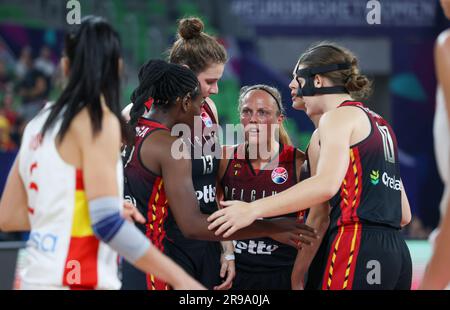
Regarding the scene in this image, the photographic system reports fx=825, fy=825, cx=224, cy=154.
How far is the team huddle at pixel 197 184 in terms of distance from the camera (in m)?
3.03

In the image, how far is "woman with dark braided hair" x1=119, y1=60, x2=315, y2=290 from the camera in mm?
4098

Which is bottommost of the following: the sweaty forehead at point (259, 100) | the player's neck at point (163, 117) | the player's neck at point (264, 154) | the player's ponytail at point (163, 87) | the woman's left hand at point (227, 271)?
the woman's left hand at point (227, 271)

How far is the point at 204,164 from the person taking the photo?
4789mm

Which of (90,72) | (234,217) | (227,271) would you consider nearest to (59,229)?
(90,72)

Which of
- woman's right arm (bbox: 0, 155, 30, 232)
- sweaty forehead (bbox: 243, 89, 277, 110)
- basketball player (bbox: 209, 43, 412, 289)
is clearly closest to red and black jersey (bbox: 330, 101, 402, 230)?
basketball player (bbox: 209, 43, 412, 289)

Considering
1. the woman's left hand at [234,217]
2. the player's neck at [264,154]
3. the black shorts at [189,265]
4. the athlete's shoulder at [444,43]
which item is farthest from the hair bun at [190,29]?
the athlete's shoulder at [444,43]

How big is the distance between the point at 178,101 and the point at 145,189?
52 cm

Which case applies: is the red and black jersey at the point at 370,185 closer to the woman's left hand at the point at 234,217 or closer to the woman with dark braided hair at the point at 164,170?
the woman with dark braided hair at the point at 164,170

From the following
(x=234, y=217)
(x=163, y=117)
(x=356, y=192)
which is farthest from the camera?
(x=163, y=117)

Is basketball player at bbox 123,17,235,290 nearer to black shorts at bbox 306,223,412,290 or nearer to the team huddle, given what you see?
the team huddle

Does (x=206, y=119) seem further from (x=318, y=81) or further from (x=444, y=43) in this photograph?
(x=444, y=43)

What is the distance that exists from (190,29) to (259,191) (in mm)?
1138

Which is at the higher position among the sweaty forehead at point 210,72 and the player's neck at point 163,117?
the sweaty forehead at point 210,72

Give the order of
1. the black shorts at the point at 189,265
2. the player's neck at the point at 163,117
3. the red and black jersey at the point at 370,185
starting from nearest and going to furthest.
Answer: the red and black jersey at the point at 370,185 → the player's neck at the point at 163,117 → the black shorts at the point at 189,265
